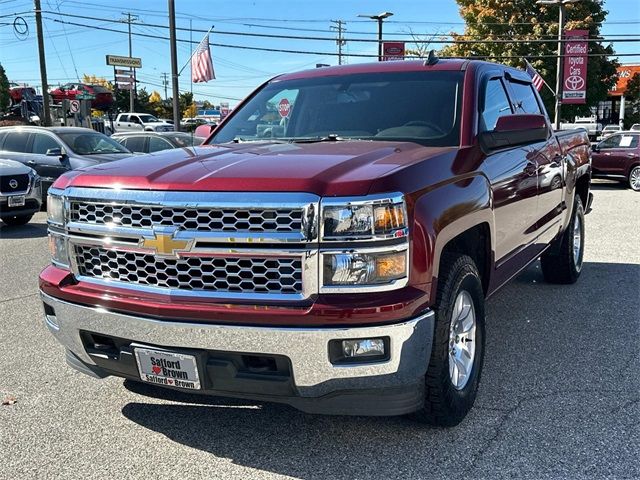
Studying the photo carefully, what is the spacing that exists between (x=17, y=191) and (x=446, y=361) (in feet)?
30.9

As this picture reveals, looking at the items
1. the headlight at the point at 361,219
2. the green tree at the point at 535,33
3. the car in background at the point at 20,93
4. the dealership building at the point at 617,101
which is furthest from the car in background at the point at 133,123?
the headlight at the point at 361,219

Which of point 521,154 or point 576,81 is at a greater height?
point 576,81

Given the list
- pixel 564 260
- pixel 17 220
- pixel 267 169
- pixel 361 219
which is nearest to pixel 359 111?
pixel 267 169

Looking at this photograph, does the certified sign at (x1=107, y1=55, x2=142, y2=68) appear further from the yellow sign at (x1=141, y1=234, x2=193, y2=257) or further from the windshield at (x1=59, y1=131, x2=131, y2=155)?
the yellow sign at (x1=141, y1=234, x2=193, y2=257)

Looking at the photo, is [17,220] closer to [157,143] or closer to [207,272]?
[157,143]

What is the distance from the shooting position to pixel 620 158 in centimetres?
1716

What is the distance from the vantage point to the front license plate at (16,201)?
10375 millimetres

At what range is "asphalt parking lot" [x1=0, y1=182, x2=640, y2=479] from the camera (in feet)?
9.68

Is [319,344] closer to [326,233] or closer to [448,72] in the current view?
[326,233]

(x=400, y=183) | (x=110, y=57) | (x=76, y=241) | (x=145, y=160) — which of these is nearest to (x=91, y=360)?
(x=76, y=241)

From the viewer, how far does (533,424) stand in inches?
132

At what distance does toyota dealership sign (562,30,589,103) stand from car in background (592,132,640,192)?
7220mm

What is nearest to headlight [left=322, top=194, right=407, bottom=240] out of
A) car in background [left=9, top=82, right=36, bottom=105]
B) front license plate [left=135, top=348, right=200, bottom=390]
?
front license plate [left=135, top=348, right=200, bottom=390]

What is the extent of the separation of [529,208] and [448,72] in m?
1.14
